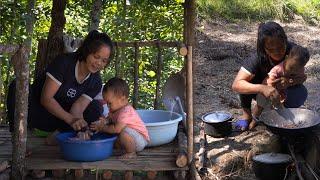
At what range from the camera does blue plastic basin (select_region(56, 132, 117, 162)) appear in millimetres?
3500

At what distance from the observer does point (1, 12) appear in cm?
568

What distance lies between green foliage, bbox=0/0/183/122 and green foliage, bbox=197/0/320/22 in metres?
5.65

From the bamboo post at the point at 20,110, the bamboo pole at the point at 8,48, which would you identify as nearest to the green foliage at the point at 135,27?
the bamboo post at the point at 20,110

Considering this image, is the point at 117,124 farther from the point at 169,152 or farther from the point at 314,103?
the point at 314,103

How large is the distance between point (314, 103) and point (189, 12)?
3.75 metres

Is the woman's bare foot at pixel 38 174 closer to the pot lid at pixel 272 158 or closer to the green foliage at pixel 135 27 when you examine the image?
the pot lid at pixel 272 158

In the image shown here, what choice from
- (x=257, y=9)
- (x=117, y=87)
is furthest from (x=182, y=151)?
(x=257, y=9)

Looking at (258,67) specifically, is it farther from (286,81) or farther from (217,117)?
(217,117)

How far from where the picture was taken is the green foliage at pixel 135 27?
694 cm

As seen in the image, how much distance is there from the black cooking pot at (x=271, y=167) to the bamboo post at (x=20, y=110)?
2170 mm

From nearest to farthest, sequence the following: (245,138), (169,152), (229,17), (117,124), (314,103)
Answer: (117,124) → (169,152) → (245,138) → (314,103) → (229,17)

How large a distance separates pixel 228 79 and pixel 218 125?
3.85m

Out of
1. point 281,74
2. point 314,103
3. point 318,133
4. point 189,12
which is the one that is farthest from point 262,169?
point 314,103

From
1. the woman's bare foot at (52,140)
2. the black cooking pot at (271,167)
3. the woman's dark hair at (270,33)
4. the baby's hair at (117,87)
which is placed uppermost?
the woman's dark hair at (270,33)
